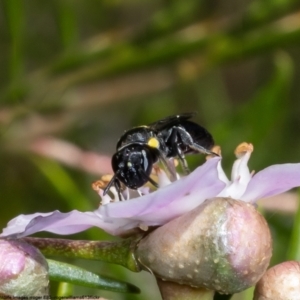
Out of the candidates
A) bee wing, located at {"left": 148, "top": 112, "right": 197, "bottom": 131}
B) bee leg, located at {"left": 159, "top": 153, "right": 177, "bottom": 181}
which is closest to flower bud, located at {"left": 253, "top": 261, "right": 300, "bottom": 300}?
bee leg, located at {"left": 159, "top": 153, "right": 177, "bottom": 181}

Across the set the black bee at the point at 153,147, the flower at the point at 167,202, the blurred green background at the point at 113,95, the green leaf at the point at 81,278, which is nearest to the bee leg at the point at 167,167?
the black bee at the point at 153,147

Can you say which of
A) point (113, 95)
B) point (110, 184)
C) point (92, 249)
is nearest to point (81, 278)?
point (92, 249)

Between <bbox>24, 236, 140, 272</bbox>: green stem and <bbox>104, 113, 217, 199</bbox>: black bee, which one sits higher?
<bbox>104, 113, 217, 199</bbox>: black bee

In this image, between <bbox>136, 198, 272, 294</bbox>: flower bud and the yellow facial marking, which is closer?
<bbox>136, 198, 272, 294</bbox>: flower bud

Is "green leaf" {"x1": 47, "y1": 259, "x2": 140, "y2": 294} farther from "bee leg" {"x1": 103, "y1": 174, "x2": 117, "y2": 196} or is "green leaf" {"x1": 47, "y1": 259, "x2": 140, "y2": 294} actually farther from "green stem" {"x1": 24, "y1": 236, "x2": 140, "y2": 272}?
"bee leg" {"x1": 103, "y1": 174, "x2": 117, "y2": 196}

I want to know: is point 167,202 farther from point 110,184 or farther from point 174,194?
point 110,184

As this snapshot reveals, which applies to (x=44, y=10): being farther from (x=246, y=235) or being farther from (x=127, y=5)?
(x=246, y=235)
